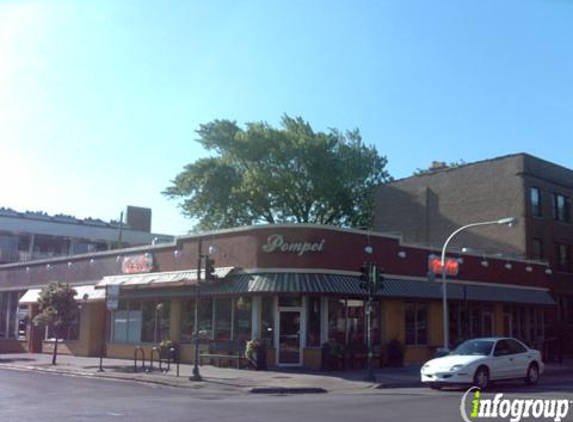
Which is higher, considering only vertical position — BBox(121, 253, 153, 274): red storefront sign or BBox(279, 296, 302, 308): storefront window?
BBox(121, 253, 153, 274): red storefront sign

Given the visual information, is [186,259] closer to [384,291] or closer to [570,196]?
[384,291]

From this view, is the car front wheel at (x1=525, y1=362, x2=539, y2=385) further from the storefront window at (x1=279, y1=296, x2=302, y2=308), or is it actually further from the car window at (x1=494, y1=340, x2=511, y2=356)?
the storefront window at (x1=279, y1=296, x2=302, y2=308)

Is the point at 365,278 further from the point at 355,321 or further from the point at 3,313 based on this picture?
the point at 3,313

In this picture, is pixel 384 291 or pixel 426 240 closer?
pixel 384 291

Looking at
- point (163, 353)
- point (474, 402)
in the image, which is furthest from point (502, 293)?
point (474, 402)

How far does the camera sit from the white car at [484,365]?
63.0 feet

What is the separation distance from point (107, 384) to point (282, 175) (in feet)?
117

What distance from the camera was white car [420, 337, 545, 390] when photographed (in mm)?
19188

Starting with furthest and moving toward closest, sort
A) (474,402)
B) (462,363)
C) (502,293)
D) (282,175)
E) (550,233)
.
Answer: (282,175)
(550,233)
(502,293)
(462,363)
(474,402)

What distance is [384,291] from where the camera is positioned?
29.1m

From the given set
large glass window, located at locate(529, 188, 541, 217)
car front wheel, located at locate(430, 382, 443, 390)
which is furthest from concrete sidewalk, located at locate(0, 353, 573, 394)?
large glass window, located at locate(529, 188, 541, 217)

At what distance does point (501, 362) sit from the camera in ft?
66.0

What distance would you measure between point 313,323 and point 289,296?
144cm

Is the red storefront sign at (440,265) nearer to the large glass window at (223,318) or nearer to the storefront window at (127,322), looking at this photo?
the large glass window at (223,318)
